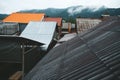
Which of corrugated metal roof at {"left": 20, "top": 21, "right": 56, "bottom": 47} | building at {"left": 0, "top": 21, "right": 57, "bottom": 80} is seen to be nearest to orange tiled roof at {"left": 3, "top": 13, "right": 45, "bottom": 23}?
corrugated metal roof at {"left": 20, "top": 21, "right": 56, "bottom": 47}

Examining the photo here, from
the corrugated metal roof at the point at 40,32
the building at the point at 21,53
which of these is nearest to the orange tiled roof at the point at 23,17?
the corrugated metal roof at the point at 40,32

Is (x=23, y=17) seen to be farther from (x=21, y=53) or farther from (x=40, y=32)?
(x=21, y=53)

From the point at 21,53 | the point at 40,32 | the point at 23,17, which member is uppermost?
the point at 40,32

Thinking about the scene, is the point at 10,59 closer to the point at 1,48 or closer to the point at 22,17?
the point at 1,48

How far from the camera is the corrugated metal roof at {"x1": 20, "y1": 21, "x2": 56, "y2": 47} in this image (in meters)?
17.6

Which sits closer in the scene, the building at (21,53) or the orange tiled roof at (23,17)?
the building at (21,53)

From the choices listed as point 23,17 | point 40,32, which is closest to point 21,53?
point 40,32

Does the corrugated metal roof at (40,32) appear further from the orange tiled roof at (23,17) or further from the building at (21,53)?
the orange tiled roof at (23,17)

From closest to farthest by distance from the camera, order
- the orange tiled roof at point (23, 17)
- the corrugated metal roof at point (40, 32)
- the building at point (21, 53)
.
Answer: the building at point (21, 53) → the corrugated metal roof at point (40, 32) → the orange tiled roof at point (23, 17)

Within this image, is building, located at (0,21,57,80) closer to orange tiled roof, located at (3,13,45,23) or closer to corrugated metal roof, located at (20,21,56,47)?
corrugated metal roof, located at (20,21,56,47)

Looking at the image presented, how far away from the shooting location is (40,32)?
61.8ft

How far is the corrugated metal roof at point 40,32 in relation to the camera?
57.9 ft

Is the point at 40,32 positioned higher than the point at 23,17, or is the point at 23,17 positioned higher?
the point at 40,32

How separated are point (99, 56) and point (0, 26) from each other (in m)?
21.0
